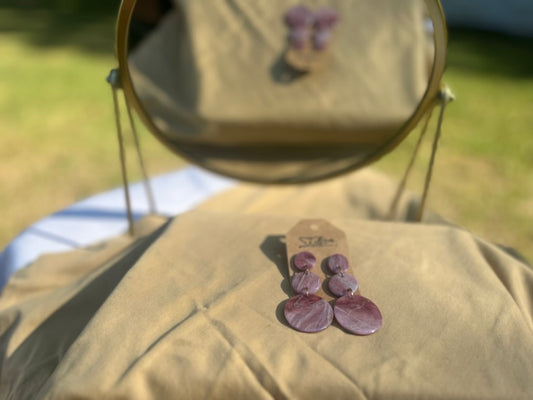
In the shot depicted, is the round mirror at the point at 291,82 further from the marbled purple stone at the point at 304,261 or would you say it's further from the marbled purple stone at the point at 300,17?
the marbled purple stone at the point at 304,261

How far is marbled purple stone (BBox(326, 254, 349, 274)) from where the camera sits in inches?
16.7

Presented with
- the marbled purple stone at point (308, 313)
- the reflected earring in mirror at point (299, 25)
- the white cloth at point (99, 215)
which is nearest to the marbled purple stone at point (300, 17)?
the reflected earring in mirror at point (299, 25)

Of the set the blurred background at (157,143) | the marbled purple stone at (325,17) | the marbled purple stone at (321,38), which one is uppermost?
the marbled purple stone at (325,17)

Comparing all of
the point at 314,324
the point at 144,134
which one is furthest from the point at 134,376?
the point at 144,134

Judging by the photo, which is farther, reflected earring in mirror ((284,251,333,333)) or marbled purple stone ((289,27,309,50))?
marbled purple stone ((289,27,309,50))

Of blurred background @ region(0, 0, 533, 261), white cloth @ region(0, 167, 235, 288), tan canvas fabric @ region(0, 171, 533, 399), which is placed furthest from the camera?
blurred background @ region(0, 0, 533, 261)

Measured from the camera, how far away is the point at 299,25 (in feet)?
2.34

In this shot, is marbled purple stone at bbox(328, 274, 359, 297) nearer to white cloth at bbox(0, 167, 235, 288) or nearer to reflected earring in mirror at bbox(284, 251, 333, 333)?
reflected earring in mirror at bbox(284, 251, 333, 333)

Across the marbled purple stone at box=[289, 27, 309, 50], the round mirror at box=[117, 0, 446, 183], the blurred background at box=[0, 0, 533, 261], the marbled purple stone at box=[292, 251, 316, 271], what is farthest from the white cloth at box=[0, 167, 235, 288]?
the blurred background at box=[0, 0, 533, 261]

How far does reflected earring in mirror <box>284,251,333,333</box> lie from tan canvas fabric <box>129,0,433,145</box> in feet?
1.12

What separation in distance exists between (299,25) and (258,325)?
48cm

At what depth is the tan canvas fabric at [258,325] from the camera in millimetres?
337

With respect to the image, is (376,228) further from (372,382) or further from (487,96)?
(487,96)

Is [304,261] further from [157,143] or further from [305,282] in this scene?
[157,143]
